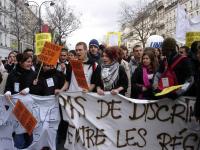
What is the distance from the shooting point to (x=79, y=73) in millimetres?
6418

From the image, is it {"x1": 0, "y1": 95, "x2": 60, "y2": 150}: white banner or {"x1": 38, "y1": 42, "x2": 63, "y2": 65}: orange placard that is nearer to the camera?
{"x1": 0, "y1": 95, "x2": 60, "y2": 150}: white banner

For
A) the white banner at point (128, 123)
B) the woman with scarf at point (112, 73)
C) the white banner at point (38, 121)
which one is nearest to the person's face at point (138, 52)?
the woman with scarf at point (112, 73)

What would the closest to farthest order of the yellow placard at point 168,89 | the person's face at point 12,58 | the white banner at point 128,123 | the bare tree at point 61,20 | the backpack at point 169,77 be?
1. the yellow placard at point 168,89
2. the backpack at point 169,77
3. the white banner at point 128,123
4. the person's face at point 12,58
5. the bare tree at point 61,20

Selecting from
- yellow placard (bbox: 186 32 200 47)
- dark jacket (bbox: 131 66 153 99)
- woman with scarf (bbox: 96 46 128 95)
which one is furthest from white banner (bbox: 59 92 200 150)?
yellow placard (bbox: 186 32 200 47)

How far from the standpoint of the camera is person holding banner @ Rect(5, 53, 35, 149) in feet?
21.9

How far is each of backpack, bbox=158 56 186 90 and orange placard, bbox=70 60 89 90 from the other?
3.80 feet

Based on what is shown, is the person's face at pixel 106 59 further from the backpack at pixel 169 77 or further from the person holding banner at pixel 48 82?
the person holding banner at pixel 48 82

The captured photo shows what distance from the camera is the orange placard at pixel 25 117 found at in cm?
653

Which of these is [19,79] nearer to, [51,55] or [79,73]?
[51,55]

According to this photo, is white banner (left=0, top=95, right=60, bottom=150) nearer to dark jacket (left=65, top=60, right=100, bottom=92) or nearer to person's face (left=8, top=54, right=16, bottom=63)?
dark jacket (left=65, top=60, right=100, bottom=92)

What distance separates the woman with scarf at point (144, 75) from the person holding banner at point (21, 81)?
1.71 metres

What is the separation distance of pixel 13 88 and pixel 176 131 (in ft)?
8.82

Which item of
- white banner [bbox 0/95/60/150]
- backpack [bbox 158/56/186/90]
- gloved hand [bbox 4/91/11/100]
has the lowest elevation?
white banner [bbox 0/95/60/150]

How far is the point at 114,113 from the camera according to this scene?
633cm
